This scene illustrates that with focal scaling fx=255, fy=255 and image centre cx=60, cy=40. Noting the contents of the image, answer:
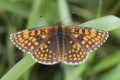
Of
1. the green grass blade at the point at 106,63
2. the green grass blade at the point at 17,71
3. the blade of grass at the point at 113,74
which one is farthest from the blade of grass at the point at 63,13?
the green grass blade at the point at 17,71

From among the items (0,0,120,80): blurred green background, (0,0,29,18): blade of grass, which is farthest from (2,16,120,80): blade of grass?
(0,0,29,18): blade of grass

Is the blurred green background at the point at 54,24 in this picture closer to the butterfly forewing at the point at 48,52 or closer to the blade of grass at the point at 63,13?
the blade of grass at the point at 63,13

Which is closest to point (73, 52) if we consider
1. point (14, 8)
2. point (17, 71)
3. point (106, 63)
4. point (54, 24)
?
point (17, 71)

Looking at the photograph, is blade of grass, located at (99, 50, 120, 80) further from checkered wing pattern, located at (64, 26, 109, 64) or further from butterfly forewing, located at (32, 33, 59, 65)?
butterfly forewing, located at (32, 33, 59, 65)

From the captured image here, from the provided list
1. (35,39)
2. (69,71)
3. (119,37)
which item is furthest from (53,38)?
(119,37)

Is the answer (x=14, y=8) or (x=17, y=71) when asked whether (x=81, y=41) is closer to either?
(x=17, y=71)

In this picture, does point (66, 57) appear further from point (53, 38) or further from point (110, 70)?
point (110, 70)
